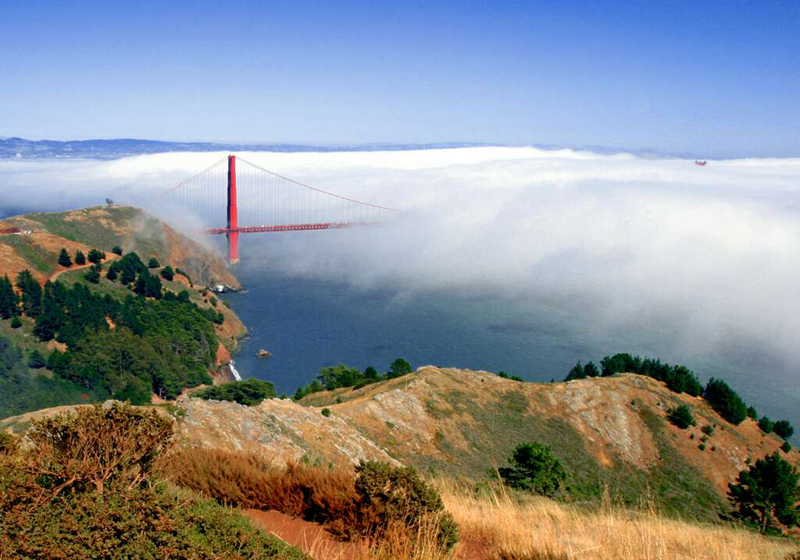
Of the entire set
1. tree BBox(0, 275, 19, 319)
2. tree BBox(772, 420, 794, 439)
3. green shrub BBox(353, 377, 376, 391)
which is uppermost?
tree BBox(0, 275, 19, 319)

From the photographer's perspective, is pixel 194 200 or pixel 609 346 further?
pixel 194 200

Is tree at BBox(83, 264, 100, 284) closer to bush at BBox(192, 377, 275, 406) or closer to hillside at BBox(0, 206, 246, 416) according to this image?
hillside at BBox(0, 206, 246, 416)

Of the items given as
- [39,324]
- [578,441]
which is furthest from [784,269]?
[39,324]

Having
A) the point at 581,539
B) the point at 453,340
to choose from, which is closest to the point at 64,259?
the point at 453,340

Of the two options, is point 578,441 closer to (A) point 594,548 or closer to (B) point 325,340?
(A) point 594,548

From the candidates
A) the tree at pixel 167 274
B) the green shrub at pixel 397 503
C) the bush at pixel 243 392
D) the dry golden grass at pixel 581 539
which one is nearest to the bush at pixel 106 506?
the green shrub at pixel 397 503

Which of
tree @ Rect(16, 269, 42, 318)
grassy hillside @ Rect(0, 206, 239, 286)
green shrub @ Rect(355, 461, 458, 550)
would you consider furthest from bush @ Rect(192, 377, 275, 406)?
green shrub @ Rect(355, 461, 458, 550)
